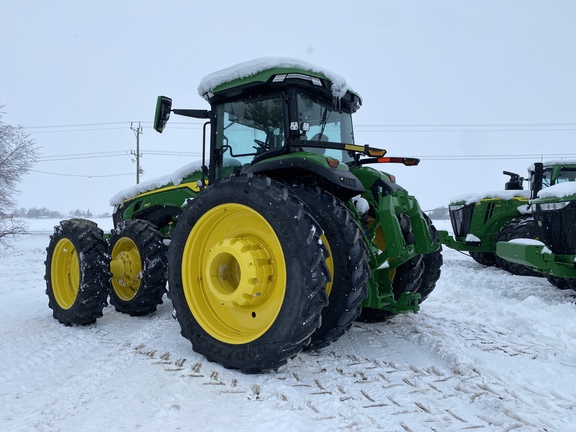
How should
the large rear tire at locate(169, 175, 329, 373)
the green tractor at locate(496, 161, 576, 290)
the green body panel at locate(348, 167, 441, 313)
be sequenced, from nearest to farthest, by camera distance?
1. the large rear tire at locate(169, 175, 329, 373)
2. the green body panel at locate(348, 167, 441, 313)
3. the green tractor at locate(496, 161, 576, 290)

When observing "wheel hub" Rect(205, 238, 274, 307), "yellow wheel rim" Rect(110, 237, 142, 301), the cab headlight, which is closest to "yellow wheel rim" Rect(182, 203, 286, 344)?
"wheel hub" Rect(205, 238, 274, 307)

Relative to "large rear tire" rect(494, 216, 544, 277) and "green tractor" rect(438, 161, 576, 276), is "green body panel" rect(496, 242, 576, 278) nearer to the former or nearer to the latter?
"large rear tire" rect(494, 216, 544, 277)

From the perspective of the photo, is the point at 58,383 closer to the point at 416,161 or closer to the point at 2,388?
the point at 2,388

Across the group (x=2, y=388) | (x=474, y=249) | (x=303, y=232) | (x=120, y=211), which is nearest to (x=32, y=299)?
(x=120, y=211)

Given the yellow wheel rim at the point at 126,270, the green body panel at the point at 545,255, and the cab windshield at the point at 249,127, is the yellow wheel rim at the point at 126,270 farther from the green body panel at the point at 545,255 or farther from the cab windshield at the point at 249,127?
the green body panel at the point at 545,255

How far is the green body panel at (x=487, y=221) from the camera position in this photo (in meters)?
8.95

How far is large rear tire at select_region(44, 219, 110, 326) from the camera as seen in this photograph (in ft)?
12.8

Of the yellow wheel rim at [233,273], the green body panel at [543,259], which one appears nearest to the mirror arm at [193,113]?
the yellow wheel rim at [233,273]

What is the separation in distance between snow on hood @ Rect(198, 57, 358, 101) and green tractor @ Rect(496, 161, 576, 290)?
12.3ft

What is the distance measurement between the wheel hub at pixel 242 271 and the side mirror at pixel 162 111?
1423mm

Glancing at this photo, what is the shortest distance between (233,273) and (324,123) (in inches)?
62.1

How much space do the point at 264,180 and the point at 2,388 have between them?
6.89 feet

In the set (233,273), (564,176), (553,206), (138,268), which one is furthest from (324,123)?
(564,176)

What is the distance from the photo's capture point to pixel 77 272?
439 cm
